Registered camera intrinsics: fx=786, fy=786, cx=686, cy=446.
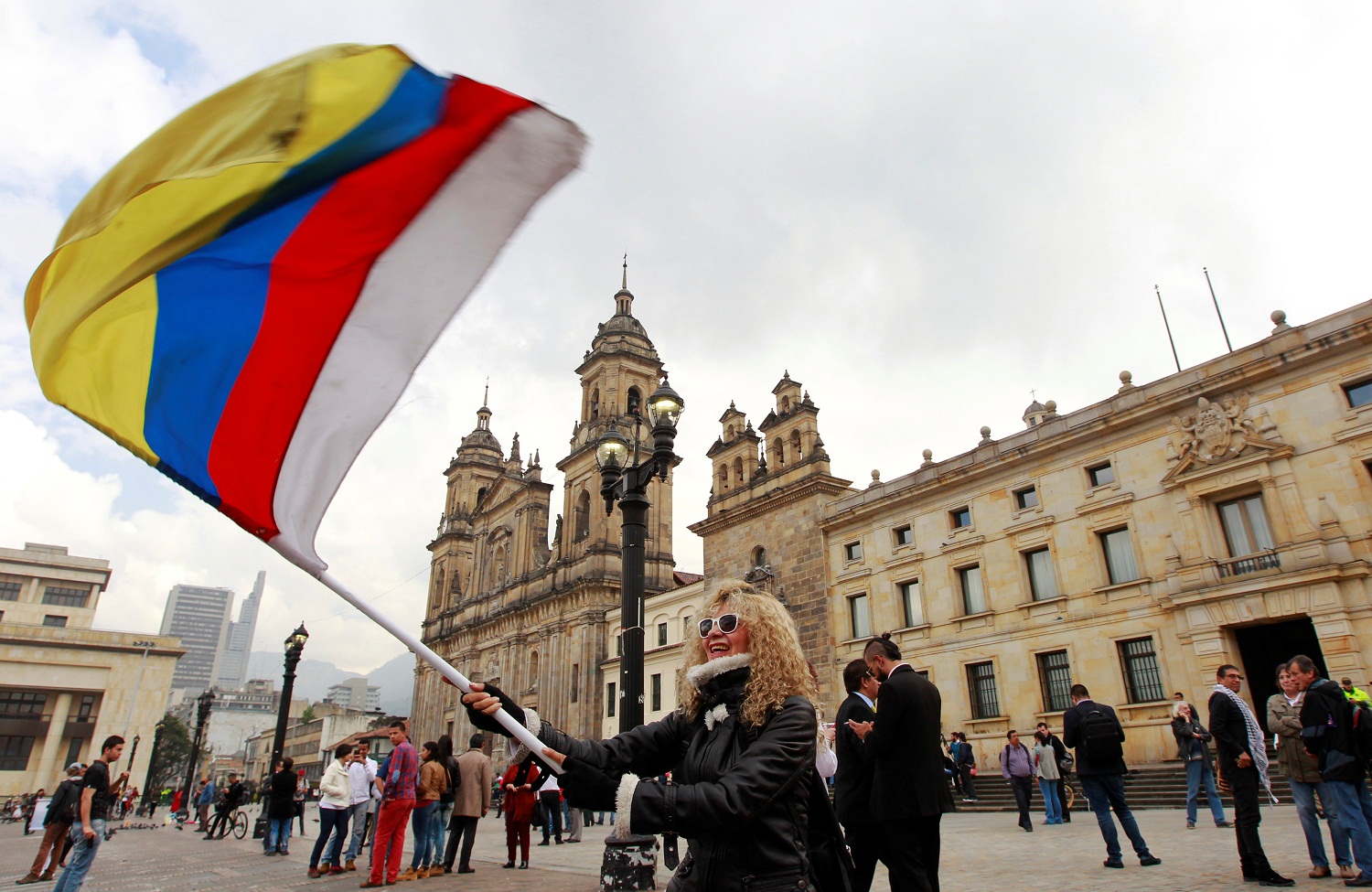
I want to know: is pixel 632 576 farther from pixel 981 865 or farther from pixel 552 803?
pixel 552 803

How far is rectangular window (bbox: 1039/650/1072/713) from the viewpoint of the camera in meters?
20.4

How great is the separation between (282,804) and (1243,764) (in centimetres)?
1400

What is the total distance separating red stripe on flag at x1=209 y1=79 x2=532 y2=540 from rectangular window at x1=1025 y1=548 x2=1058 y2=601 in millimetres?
21705

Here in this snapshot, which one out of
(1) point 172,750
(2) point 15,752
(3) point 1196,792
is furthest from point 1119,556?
(1) point 172,750

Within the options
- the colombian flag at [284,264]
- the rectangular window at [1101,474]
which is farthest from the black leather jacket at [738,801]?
the rectangular window at [1101,474]

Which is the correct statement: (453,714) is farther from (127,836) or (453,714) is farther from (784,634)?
(784,634)

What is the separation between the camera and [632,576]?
28.6 feet

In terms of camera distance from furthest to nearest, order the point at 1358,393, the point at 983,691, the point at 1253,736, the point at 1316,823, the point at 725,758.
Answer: the point at 983,691
the point at 1358,393
the point at 1253,736
the point at 1316,823
the point at 725,758

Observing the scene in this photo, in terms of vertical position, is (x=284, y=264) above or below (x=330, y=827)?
above

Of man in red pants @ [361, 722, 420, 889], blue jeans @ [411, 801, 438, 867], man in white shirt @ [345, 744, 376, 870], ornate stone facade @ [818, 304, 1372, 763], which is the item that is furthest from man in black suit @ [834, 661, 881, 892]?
ornate stone facade @ [818, 304, 1372, 763]

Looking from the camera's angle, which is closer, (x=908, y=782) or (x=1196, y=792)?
(x=908, y=782)

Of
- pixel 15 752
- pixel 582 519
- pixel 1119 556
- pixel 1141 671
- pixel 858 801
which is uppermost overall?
pixel 582 519

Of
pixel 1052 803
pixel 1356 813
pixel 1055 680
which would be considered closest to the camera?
pixel 1356 813

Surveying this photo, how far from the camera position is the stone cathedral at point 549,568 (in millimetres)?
42344
